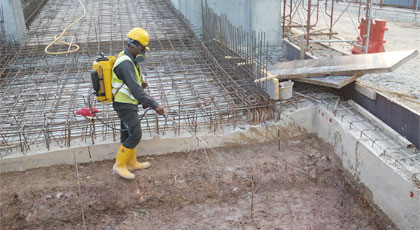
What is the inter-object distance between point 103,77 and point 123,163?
1.04 meters

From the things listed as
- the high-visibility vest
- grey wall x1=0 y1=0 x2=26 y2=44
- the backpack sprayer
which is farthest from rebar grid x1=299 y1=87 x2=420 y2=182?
grey wall x1=0 y1=0 x2=26 y2=44

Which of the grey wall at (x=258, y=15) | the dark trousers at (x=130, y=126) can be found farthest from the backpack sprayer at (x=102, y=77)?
the grey wall at (x=258, y=15)

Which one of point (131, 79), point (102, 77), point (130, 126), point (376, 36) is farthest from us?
point (376, 36)

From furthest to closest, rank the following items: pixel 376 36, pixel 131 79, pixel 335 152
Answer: pixel 376 36 → pixel 335 152 → pixel 131 79

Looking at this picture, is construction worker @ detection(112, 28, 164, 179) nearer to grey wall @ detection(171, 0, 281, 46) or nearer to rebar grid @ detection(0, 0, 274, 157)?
rebar grid @ detection(0, 0, 274, 157)

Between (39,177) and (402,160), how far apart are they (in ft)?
13.4

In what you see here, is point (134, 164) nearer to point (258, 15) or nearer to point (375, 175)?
point (375, 175)

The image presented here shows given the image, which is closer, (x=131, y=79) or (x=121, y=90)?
(x=131, y=79)

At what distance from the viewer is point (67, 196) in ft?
13.9

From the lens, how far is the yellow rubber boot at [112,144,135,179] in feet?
14.2

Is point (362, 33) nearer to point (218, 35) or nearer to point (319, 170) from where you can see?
point (218, 35)

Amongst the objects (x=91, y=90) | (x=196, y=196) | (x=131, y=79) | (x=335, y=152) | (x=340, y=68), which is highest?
(x=131, y=79)

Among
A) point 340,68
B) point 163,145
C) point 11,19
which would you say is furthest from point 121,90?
point 11,19

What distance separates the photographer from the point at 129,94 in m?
4.09
